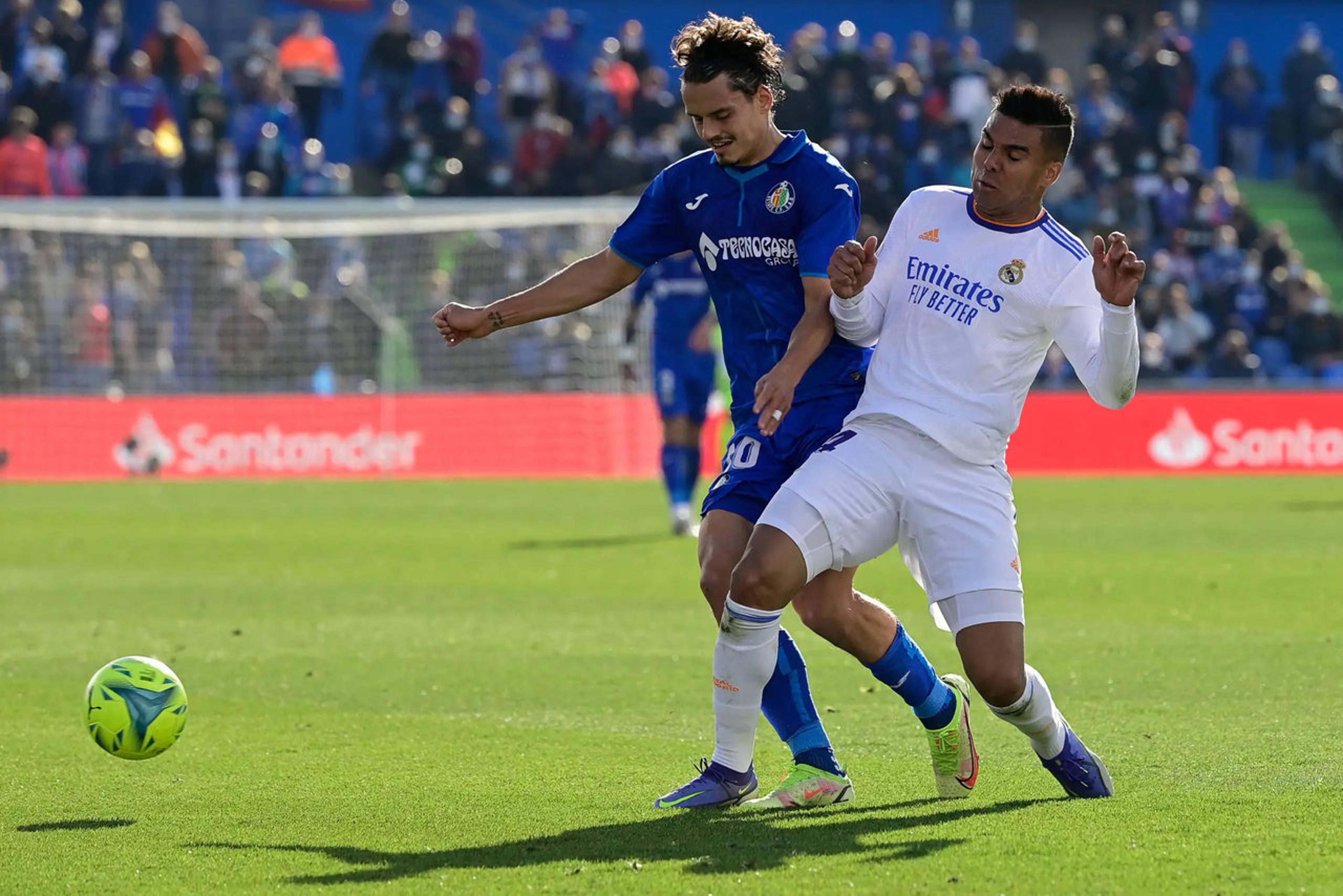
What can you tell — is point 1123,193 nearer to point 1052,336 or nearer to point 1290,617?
point 1290,617

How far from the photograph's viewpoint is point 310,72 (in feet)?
91.6

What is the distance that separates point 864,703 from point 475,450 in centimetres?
1509

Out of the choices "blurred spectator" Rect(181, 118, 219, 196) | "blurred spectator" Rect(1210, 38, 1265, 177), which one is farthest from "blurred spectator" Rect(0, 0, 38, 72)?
"blurred spectator" Rect(1210, 38, 1265, 177)

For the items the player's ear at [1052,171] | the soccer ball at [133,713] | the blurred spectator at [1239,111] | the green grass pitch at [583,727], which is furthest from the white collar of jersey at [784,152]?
the blurred spectator at [1239,111]

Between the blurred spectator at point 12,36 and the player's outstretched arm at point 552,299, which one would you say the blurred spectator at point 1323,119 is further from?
the player's outstretched arm at point 552,299

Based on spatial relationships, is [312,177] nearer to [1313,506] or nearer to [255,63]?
[255,63]

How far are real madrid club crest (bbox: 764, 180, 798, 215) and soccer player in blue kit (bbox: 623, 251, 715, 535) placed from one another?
376 inches

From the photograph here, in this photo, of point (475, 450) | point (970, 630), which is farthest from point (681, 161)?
point (475, 450)

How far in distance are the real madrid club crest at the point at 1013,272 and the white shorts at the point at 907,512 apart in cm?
52

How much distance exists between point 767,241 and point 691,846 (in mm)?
1863

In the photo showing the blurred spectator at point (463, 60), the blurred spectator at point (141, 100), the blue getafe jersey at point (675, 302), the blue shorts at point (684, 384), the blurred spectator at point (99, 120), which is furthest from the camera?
the blurred spectator at point (463, 60)

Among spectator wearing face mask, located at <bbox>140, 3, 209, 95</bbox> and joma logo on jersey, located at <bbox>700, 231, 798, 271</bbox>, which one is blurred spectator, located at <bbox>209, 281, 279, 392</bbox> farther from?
joma logo on jersey, located at <bbox>700, 231, 798, 271</bbox>

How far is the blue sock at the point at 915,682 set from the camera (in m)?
6.01

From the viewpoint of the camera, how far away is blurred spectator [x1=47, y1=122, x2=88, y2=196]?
85.1ft
